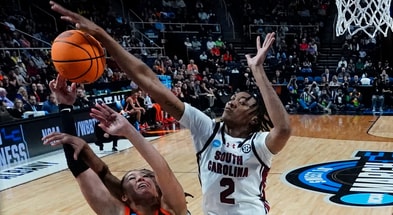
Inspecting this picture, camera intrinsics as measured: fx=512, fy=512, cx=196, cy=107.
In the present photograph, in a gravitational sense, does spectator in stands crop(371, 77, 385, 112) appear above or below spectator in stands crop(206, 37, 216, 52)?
below

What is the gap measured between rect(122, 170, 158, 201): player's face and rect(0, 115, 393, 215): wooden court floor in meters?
4.02

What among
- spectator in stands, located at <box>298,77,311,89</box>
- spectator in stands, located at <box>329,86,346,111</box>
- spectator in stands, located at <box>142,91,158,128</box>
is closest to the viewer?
spectator in stands, located at <box>142,91,158,128</box>

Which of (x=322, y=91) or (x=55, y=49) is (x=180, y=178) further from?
(x=322, y=91)

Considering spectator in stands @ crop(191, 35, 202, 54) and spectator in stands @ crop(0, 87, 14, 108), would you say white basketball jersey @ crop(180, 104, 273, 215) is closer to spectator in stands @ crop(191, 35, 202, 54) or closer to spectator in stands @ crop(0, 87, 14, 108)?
spectator in stands @ crop(0, 87, 14, 108)

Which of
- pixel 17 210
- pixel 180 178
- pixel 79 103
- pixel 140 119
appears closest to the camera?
pixel 17 210

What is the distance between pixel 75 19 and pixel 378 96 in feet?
53.1

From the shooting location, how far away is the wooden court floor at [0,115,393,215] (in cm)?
664

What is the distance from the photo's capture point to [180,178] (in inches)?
326

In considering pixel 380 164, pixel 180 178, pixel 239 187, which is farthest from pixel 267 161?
pixel 380 164

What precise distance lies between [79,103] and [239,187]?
9981 mm

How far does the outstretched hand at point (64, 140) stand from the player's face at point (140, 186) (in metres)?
0.27

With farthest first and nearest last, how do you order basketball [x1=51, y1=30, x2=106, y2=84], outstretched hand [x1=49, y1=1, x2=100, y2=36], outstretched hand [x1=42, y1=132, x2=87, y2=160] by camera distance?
basketball [x1=51, y1=30, x2=106, y2=84] → outstretched hand [x1=42, y1=132, x2=87, y2=160] → outstretched hand [x1=49, y1=1, x2=100, y2=36]

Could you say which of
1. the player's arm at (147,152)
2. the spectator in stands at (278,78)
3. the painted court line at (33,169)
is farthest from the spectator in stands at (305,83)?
the player's arm at (147,152)

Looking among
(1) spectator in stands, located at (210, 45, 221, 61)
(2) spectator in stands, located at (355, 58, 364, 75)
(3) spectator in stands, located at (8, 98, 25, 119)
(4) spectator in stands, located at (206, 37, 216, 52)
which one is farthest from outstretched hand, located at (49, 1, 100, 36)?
(4) spectator in stands, located at (206, 37, 216, 52)
